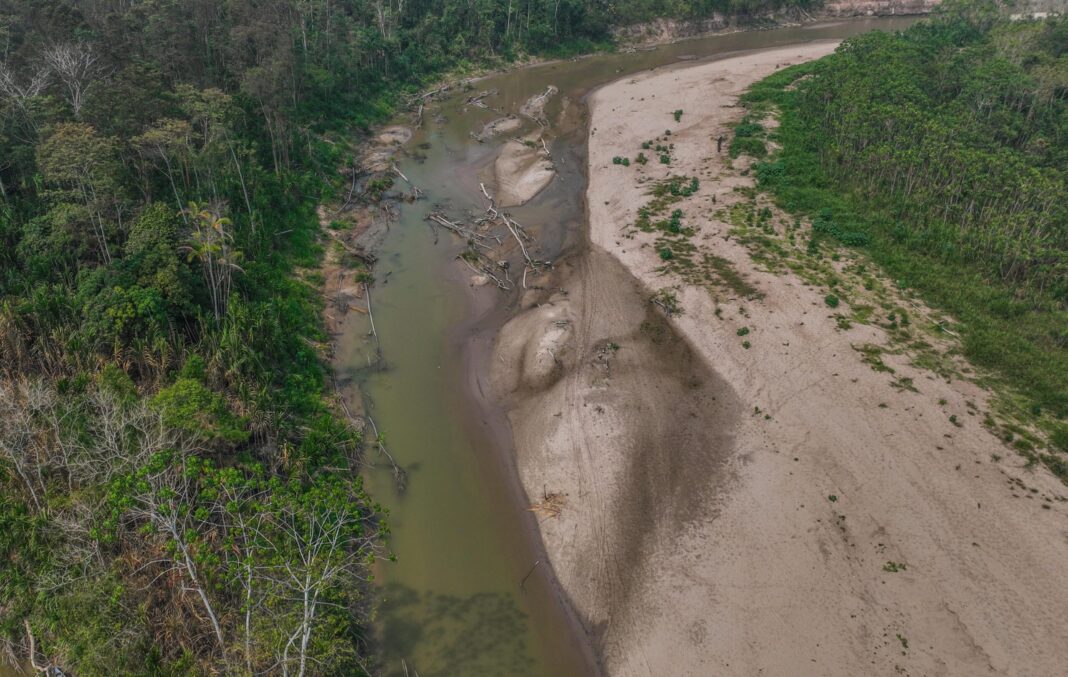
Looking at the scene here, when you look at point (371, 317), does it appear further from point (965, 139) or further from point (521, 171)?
point (965, 139)

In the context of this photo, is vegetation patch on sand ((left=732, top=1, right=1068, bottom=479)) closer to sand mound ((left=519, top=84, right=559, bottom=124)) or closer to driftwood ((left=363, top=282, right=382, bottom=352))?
sand mound ((left=519, top=84, right=559, bottom=124))

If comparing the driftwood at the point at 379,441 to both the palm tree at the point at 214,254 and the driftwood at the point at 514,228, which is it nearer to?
the palm tree at the point at 214,254

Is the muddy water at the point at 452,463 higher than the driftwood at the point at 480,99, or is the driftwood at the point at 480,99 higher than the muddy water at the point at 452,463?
the driftwood at the point at 480,99

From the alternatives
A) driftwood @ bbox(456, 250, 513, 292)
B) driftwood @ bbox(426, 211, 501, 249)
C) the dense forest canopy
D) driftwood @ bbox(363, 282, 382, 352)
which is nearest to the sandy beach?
driftwood @ bbox(456, 250, 513, 292)

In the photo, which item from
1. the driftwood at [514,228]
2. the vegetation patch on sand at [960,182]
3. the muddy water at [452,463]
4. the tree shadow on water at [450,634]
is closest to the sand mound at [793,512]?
the muddy water at [452,463]

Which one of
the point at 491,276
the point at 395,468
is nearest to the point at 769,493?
the point at 395,468

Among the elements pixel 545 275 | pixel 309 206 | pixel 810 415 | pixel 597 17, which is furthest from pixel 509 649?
pixel 597 17

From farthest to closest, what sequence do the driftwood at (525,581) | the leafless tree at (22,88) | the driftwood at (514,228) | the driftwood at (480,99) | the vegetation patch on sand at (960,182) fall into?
1. the driftwood at (480,99)
2. the driftwood at (514,228)
3. the leafless tree at (22,88)
4. the vegetation patch on sand at (960,182)
5. the driftwood at (525,581)
